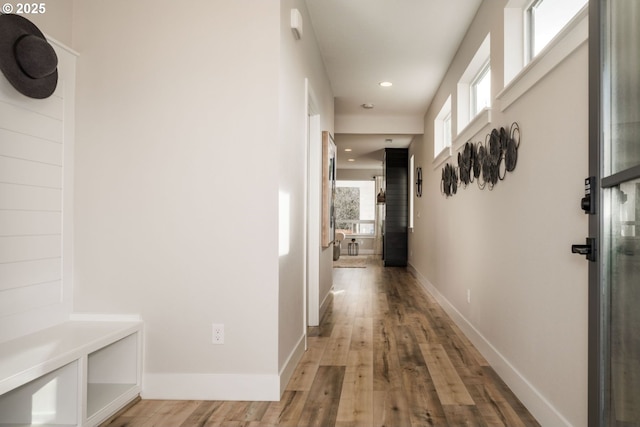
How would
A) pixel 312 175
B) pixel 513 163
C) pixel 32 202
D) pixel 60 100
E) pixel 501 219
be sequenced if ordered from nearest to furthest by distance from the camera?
pixel 32 202, pixel 60 100, pixel 513 163, pixel 501 219, pixel 312 175

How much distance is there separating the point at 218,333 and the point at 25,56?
159cm

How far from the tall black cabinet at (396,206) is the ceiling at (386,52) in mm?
2438

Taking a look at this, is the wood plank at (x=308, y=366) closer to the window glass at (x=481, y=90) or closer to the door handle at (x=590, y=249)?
the door handle at (x=590, y=249)

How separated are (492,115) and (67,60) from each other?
8.32 ft

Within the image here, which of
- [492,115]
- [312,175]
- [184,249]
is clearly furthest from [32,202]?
[492,115]

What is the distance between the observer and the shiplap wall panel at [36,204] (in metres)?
2.10

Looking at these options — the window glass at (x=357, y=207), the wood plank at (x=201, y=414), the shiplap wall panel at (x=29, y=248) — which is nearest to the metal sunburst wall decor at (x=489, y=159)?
the wood plank at (x=201, y=414)

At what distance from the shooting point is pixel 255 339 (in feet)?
8.23

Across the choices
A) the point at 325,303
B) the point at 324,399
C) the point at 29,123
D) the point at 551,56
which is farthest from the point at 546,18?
the point at 325,303

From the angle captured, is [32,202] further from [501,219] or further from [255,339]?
[501,219]

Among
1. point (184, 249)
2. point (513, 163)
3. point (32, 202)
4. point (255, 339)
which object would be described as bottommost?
point (255, 339)

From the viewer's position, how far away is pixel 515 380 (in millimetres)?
2578

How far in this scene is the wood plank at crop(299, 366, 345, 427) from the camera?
224 cm

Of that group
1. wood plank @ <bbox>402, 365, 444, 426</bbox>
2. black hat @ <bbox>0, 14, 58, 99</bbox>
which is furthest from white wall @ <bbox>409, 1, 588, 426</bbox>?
black hat @ <bbox>0, 14, 58, 99</bbox>
